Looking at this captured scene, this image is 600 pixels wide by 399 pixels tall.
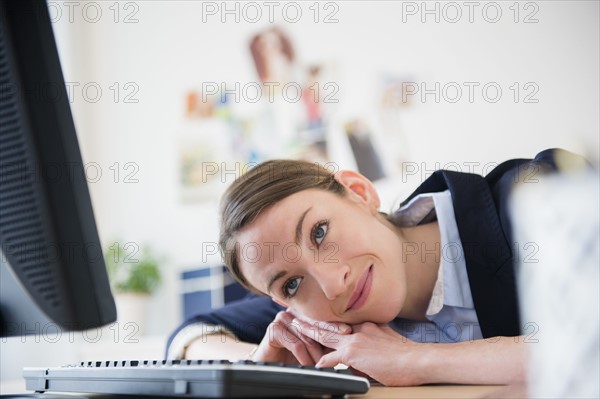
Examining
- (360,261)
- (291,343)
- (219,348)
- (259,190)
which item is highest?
(259,190)

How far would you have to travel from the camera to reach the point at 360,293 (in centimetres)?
99

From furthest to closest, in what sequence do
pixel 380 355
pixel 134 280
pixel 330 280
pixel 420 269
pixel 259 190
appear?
pixel 134 280
pixel 420 269
pixel 259 190
pixel 330 280
pixel 380 355

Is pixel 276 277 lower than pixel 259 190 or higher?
lower

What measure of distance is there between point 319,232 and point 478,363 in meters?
0.36

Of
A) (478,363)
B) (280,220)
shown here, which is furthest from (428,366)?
(280,220)

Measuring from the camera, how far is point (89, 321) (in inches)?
21.2

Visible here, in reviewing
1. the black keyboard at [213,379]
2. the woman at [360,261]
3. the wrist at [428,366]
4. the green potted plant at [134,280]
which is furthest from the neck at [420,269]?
the green potted plant at [134,280]

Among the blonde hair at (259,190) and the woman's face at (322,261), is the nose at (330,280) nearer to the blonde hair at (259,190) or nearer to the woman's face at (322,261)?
the woman's face at (322,261)

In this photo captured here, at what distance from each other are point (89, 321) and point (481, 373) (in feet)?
1.32

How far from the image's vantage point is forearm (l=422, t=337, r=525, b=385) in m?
0.69

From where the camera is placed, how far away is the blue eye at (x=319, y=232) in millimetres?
978

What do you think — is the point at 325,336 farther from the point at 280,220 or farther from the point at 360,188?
the point at 360,188

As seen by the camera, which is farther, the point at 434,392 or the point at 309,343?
the point at 309,343

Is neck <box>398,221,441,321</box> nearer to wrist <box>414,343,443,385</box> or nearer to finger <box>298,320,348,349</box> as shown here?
finger <box>298,320,348,349</box>
